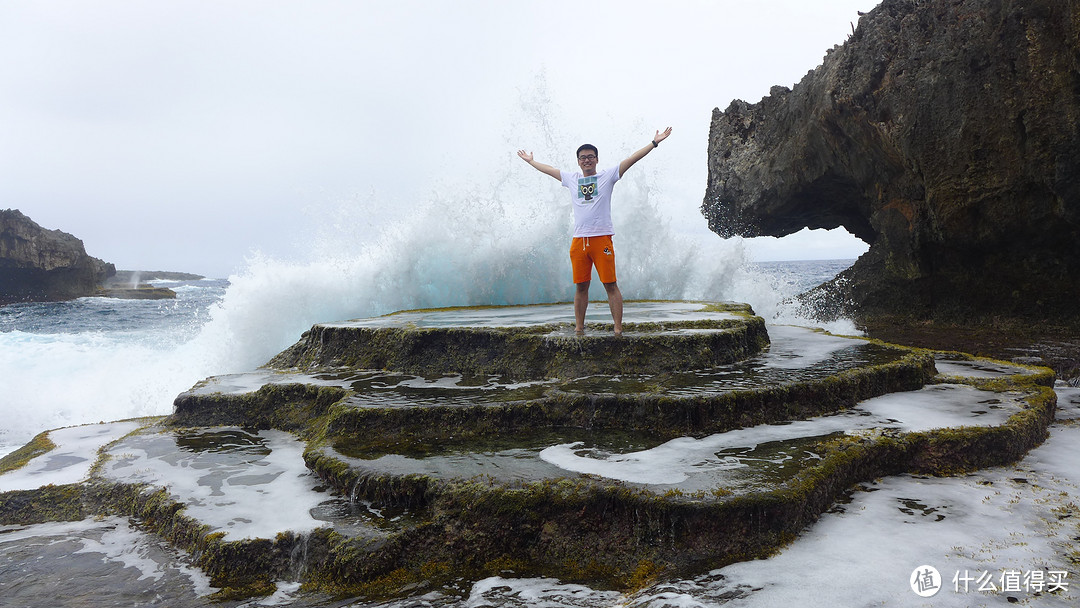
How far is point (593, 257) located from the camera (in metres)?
5.37

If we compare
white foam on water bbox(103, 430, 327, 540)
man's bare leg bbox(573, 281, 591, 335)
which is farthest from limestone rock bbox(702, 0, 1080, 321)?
white foam on water bbox(103, 430, 327, 540)

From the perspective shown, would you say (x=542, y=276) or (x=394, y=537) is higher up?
(x=542, y=276)

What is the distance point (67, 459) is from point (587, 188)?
4.53 m

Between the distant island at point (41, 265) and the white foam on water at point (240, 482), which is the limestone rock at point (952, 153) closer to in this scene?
the white foam on water at point (240, 482)

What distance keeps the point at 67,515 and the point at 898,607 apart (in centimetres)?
445

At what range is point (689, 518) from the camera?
2.77m

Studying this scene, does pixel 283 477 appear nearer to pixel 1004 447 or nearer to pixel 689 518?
pixel 689 518

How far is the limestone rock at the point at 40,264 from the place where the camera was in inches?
1409

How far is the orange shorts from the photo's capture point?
5266 millimetres

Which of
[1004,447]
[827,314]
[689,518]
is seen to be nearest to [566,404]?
[689,518]

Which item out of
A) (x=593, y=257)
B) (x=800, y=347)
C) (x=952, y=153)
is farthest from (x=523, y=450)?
(x=952, y=153)

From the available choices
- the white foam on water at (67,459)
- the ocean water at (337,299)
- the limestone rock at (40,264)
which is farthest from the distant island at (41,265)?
the white foam on water at (67,459)

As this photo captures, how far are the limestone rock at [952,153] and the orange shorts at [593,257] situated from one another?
17.3 ft

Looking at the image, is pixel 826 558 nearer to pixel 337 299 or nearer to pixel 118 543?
pixel 118 543
